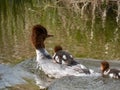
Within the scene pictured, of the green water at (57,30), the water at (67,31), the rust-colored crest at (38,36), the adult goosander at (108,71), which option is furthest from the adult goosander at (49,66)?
the green water at (57,30)

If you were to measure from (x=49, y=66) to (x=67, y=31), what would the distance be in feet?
17.6

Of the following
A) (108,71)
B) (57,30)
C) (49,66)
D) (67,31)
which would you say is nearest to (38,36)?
(49,66)

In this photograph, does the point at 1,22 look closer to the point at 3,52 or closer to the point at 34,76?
the point at 3,52

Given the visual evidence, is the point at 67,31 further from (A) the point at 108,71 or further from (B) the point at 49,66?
(A) the point at 108,71

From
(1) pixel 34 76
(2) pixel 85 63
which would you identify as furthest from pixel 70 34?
(1) pixel 34 76

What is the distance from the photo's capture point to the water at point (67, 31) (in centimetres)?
1089

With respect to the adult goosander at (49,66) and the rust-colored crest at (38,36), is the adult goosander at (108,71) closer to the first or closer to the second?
the adult goosander at (49,66)

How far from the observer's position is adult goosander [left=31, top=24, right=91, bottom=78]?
9.92m

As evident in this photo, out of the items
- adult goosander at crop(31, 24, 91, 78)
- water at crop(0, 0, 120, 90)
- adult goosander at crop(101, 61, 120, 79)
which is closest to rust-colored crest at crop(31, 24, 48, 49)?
adult goosander at crop(31, 24, 91, 78)

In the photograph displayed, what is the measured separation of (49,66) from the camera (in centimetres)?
1038

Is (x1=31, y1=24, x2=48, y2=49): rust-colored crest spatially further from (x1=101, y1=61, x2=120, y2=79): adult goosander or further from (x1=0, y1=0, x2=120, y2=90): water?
(x1=101, y1=61, x2=120, y2=79): adult goosander

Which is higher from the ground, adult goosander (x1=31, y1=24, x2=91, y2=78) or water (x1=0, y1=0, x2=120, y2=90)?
adult goosander (x1=31, y1=24, x2=91, y2=78)

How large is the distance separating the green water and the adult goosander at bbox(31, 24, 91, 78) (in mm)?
892

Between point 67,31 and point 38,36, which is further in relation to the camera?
point 67,31
